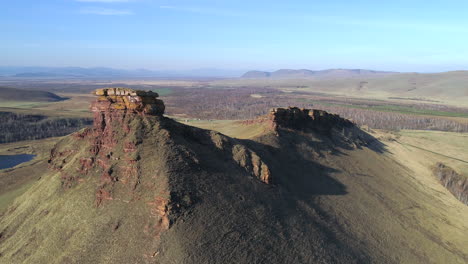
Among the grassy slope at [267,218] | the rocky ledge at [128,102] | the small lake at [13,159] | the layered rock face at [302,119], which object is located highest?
the rocky ledge at [128,102]

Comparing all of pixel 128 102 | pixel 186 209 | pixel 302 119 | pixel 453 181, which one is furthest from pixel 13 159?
pixel 453 181

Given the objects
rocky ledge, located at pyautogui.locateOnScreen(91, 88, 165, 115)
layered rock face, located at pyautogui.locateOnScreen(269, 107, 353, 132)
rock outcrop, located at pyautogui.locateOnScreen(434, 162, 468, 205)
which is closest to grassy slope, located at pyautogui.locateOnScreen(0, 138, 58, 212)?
rocky ledge, located at pyautogui.locateOnScreen(91, 88, 165, 115)

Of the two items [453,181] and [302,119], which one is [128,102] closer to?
[302,119]

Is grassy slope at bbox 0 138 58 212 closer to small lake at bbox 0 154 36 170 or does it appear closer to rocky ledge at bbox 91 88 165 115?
small lake at bbox 0 154 36 170

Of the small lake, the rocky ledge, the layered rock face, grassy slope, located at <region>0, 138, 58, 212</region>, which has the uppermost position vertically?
the rocky ledge

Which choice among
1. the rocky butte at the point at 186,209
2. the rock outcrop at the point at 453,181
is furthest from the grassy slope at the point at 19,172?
the rock outcrop at the point at 453,181

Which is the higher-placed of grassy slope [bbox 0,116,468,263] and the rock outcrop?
grassy slope [bbox 0,116,468,263]

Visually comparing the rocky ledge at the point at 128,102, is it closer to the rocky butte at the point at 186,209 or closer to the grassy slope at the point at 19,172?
the rocky butte at the point at 186,209
